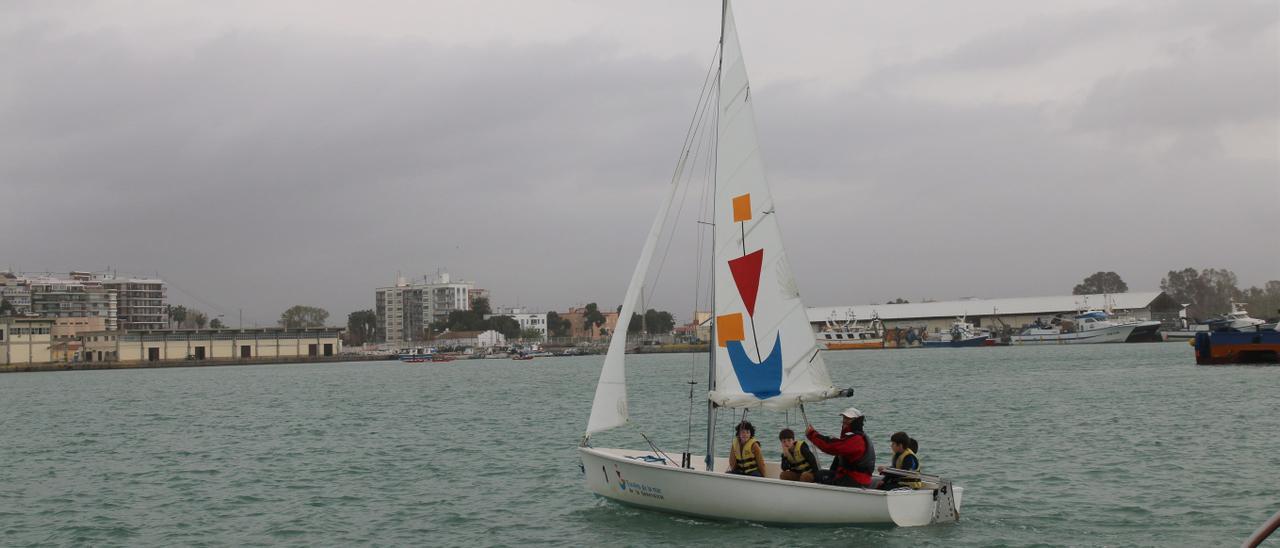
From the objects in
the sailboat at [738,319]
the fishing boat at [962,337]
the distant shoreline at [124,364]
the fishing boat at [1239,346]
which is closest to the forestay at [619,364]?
the sailboat at [738,319]

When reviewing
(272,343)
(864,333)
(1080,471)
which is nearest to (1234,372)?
(1080,471)

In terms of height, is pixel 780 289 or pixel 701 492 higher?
pixel 780 289

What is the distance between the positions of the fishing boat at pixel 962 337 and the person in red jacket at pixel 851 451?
512ft

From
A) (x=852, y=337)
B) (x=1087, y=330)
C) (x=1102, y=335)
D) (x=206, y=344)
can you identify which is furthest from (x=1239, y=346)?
(x=206, y=344)

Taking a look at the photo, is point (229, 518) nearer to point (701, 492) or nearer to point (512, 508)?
point (512, 508)

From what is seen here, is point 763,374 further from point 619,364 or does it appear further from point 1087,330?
point 1087,330

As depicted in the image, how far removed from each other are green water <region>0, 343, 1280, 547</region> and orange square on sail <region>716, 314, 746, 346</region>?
3283mm

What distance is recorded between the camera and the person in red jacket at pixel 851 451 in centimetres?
1669

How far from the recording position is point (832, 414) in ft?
148

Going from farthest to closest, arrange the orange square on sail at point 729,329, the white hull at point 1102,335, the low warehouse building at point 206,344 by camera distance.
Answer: the low warehouse building at point 206,344, the white hull at point 1102,335, the orange square on sail at point 729,329

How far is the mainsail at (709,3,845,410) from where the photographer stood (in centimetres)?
1797

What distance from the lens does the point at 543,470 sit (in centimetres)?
2688

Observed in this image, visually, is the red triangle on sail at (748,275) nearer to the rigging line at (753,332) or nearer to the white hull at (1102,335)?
the rigging line at (753,332)

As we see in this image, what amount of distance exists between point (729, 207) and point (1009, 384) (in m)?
47.4
